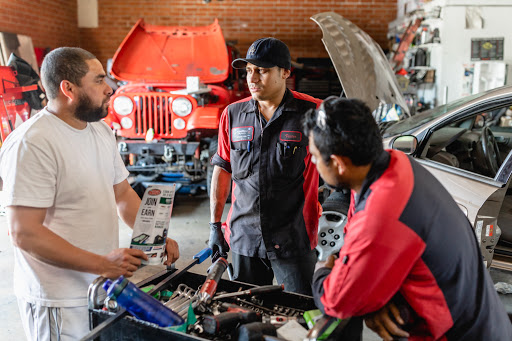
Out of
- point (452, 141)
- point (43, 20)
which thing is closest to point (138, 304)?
point (452, 141)

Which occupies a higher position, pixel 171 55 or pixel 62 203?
pixel 171 55

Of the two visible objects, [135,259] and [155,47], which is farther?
[155,47]

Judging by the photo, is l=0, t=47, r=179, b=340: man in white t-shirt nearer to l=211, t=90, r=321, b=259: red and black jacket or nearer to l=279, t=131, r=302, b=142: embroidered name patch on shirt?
l=211, t=90, r=321, b=259: red and black jacket

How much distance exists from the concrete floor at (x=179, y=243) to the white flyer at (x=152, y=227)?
0.67 metres

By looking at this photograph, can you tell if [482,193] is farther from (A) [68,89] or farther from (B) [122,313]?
(A) [68,89]

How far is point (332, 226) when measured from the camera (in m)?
3.64

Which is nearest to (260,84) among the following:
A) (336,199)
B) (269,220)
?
(269,220)

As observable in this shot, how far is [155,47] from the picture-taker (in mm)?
6516

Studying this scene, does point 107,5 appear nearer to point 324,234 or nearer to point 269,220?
point 324,234

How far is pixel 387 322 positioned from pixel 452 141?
2918 millimetres

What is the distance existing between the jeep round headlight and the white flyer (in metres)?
4.08

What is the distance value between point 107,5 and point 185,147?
20.7ft

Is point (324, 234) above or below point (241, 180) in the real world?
below

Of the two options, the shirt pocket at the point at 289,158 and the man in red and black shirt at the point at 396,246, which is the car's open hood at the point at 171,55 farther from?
the man in red and black shirt at the point at 396,246
